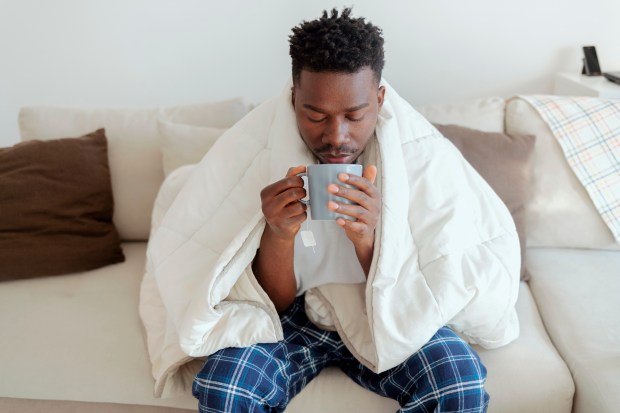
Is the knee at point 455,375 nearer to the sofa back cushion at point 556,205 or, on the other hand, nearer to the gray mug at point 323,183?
the gray mug at point 323,183

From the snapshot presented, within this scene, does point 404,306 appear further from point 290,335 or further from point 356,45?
point 356,45

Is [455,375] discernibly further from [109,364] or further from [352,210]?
[109,364]

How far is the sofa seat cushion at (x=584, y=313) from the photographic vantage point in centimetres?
130

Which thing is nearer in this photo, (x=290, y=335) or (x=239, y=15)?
(x=290, y=335)

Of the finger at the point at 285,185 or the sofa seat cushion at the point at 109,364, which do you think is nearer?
the finger at the point at 285,185

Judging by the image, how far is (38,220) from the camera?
5.83 ft

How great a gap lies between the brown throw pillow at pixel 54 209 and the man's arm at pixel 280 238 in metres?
0.72

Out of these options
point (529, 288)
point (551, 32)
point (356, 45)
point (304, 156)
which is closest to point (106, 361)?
point (304, 156)

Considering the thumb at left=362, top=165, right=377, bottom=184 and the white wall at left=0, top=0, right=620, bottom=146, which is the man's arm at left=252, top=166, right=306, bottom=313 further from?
the white wall at left=0, top=0, right=620, bottom=146

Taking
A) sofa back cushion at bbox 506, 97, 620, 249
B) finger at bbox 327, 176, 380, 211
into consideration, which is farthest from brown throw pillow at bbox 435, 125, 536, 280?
finger at bbox 327, 176, 380, 211

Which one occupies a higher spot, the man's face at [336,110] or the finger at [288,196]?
the man's face at [336,110]

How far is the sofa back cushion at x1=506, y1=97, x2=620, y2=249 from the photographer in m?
1.75

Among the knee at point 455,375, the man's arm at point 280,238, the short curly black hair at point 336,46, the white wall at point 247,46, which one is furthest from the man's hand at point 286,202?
the white wall at point 247,46

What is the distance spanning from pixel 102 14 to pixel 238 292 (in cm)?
138
